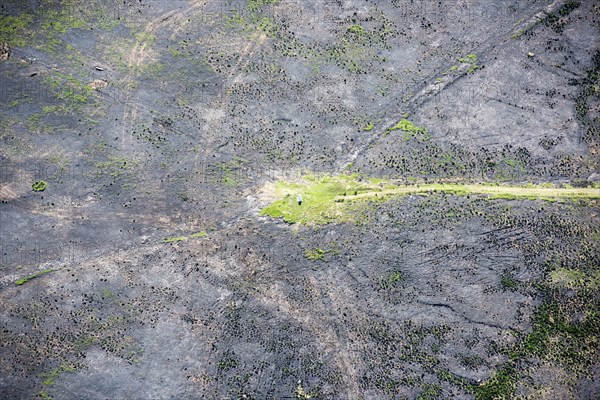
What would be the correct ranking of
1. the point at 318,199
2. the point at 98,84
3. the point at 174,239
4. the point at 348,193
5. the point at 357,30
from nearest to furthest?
1. the point at 174,239
2. the point at 318,199
3. the point at 348,193
4. the point at 98,84
5. the point at 357,30

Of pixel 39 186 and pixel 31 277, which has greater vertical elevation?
pixel 39 186

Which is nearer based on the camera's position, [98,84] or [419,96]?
[98,84]

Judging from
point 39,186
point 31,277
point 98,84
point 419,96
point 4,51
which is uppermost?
point 4,51

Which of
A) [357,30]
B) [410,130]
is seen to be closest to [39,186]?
[410,130]

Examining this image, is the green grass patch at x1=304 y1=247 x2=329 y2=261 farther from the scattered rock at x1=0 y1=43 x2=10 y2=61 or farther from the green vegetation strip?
the scattered rock at x1=0 y1=43 x2=10 y2=61

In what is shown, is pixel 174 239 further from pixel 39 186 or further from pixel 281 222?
pixel 39 186

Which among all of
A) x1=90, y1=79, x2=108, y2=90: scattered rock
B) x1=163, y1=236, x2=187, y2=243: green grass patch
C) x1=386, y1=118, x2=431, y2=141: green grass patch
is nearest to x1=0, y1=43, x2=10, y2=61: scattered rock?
x1=90, y1=79, x2=108, y2=90: scattered rock

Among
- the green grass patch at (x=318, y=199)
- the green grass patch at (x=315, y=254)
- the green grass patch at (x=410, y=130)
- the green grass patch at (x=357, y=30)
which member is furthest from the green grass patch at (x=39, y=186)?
the green grass patch at (x=357, y=30)

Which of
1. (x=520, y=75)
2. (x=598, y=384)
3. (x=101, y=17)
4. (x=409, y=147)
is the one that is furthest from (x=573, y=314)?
(x=101, y=17)
